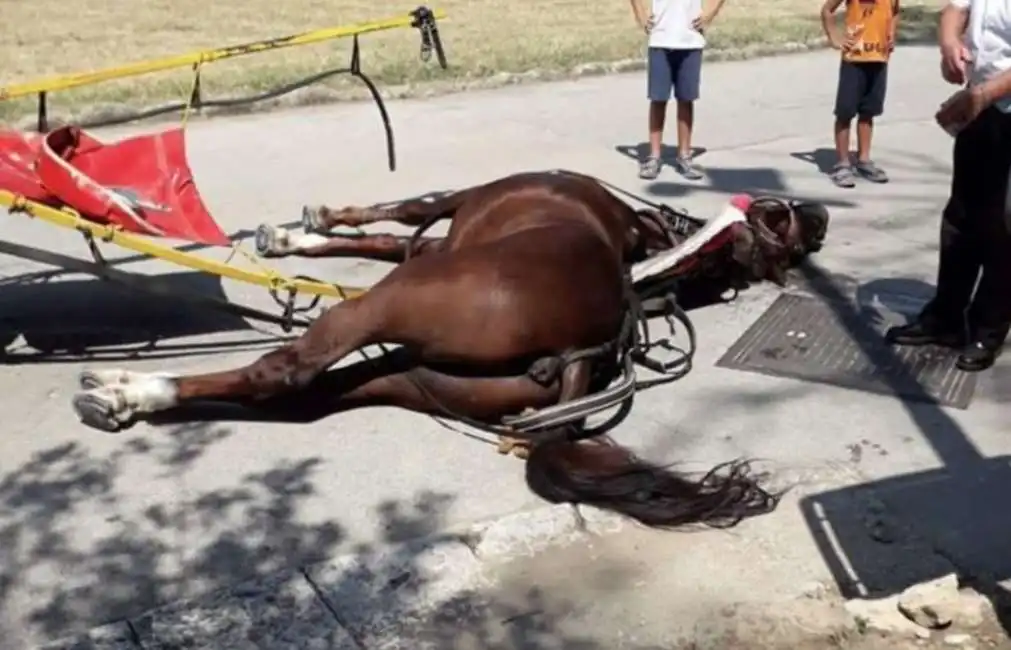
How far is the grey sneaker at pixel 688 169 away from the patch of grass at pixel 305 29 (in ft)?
11.1

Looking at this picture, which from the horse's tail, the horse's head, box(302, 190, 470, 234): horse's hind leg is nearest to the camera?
the horse's tail

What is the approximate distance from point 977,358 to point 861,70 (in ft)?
12.1

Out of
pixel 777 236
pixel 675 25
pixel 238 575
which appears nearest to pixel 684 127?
pixel 675 25

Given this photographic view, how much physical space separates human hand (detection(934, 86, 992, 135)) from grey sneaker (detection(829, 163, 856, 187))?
407 centimetres

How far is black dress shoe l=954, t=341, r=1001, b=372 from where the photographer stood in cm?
580

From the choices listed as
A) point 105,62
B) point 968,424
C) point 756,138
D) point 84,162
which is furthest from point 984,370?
point 105,62

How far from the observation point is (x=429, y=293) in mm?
4715

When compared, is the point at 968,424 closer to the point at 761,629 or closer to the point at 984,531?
the point at 984,531

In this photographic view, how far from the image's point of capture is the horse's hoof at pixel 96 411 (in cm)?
475

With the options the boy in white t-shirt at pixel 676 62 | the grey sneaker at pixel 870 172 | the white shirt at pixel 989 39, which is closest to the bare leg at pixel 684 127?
the boy in white t-shirt at pixel 676 62

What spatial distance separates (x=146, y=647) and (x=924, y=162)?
7511 millimetres

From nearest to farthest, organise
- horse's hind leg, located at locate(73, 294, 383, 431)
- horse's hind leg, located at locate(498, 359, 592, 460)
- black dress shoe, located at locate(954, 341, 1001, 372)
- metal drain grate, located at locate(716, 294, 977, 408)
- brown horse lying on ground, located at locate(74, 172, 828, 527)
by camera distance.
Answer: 1. brown horse lying on ground, located at locate(74, 172, 828, 527)
2. horse's hind leg, located at locate(73, 294, 383, 431)
3. horse's hind leg, located at locate(498, 359, 592, 460)
4. metal drain grate, located at locate(716, 294, 977, 408)
5. black dress shoe, located at locate(954, 341, 1001, 372)

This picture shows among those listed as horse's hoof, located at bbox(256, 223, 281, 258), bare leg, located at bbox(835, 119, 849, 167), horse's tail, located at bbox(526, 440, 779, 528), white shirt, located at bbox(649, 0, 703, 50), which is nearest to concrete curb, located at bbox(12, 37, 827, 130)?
white shirt, located at bbox(649, 0, 703, 50)

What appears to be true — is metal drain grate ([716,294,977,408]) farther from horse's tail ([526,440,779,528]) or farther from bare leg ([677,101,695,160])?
bare leg ([677,101,695,160])
